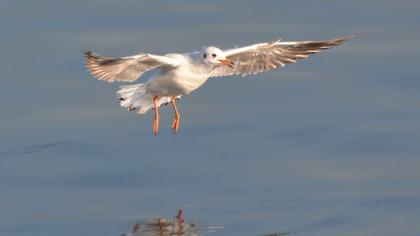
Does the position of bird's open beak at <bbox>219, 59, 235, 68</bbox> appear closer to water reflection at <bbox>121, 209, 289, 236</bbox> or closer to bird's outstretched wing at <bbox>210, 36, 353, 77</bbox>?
bird's outstretched wing at <bbox>210, 36, 353, 77</bbox>

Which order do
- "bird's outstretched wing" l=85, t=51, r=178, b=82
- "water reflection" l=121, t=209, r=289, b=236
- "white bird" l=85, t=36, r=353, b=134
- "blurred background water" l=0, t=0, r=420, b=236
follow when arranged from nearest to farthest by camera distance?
"water reflection" l=121, t=209, r=289, b=236
"blurred background water" l=0, t=0, r=420, b=236
"bird's outstretched wing" l=85, t=51, r=178, b=82
"white bird" l=85, t=36, r=353, b=134

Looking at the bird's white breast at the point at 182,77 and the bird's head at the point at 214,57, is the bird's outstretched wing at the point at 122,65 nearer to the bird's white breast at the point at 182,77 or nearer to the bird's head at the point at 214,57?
the bird's white breast at the point at 182,77

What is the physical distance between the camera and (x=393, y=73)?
16406 millimetres

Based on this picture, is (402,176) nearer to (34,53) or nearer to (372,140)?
(372,140)

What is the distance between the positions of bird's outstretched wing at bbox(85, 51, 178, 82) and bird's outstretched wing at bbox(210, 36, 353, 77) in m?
1.08

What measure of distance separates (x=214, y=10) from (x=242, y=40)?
43.0 inches

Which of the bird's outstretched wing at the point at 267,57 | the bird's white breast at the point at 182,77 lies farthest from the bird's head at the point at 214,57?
the bird's outstretched wing at the point at 267,57

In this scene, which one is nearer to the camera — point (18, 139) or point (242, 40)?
point (18, 139)

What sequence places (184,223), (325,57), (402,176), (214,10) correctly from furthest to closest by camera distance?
(214,10) < (325,57) < (402,176) < (184,223)

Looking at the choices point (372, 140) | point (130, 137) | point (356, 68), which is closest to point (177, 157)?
point (130, 137)

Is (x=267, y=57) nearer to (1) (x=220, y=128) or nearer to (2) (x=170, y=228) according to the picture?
(1) (x=220, y=128)

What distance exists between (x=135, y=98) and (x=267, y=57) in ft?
4.54

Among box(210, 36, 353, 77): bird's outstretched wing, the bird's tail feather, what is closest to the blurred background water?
the bird's tail feather

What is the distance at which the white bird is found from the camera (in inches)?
548
